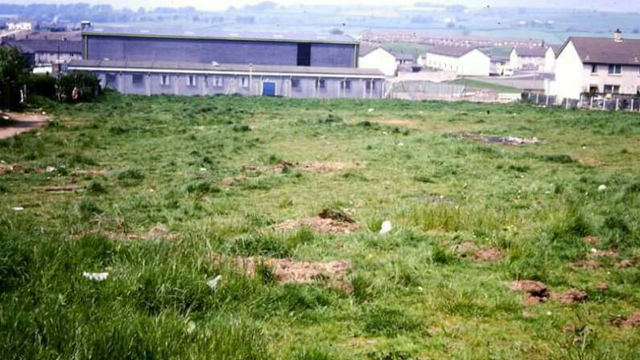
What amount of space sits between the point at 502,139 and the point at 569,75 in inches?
1755

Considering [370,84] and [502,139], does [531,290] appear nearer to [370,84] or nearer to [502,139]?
[502,139]

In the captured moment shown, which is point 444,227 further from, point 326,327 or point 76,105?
point 76,105

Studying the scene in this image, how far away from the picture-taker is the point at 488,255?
8984 mm

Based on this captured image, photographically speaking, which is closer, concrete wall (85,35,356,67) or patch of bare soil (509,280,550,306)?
patch of bare soil (509,280,550,306)

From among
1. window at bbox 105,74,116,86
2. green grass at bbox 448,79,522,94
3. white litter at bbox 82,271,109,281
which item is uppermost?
green grass at bbox 448,79,522,94

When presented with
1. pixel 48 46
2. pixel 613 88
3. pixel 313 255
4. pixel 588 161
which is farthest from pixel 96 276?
pixel 48 46

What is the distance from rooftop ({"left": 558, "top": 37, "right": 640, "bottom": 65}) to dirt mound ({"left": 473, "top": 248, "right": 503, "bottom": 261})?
59781 millimetres

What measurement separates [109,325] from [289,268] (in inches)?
121

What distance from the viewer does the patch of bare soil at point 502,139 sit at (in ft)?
85.7

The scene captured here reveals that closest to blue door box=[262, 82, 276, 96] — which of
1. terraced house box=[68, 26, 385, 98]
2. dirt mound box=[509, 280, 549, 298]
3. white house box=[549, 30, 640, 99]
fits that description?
terraced house box=[68, 26, 385, 98]

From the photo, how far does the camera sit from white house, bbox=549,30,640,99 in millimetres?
63906

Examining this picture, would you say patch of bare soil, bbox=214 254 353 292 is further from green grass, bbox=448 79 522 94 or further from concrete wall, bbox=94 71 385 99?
green grass, bbox=448 79 522 94

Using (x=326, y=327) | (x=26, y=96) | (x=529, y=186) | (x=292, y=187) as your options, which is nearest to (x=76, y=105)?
Result: (x=26, y=96)

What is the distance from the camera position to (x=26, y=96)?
1442 inches
